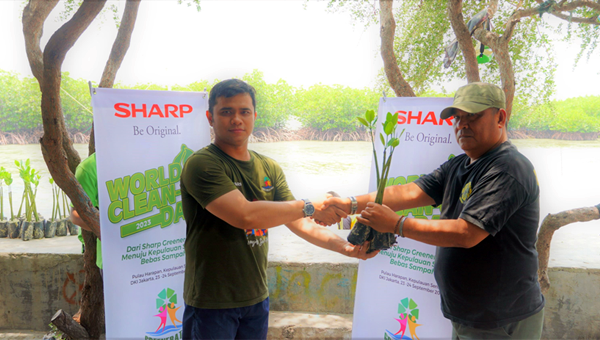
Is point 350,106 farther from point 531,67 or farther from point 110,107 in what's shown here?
point 110,107

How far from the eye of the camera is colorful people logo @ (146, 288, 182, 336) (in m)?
2.53

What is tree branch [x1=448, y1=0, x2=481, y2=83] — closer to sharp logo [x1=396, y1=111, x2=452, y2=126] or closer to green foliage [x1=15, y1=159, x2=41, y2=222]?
sharp logo [x1=396, y1=111, x2=452, y2=126]

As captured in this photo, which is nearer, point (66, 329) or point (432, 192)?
point (432, 192)

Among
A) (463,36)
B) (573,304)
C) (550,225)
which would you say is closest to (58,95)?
(463,36)

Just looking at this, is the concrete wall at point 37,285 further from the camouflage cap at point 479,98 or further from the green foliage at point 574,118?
the green foliage at point 574,118

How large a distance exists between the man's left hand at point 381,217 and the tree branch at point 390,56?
79.7 inches

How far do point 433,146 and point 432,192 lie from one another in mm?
698

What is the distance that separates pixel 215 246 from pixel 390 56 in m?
2.62

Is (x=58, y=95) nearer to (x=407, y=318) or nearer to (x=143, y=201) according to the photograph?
(x=143, y=201)

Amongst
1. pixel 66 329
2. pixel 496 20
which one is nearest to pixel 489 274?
pixel 66 329

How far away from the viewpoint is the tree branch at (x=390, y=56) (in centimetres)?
337

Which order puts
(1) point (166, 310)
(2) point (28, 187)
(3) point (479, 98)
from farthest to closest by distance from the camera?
(2) point (28, 187)
(1) point (166, 310)
(3) point (479, 98)

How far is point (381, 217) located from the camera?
1.63 m

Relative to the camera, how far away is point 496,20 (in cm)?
410
